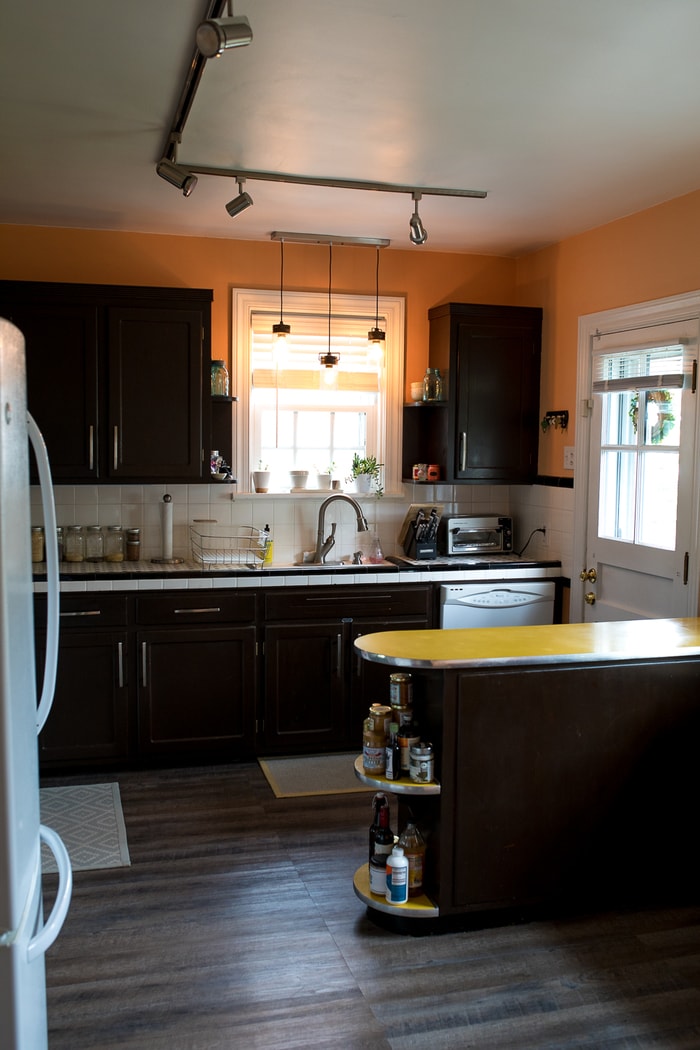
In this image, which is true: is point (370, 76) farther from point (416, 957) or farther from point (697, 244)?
point (416, 957)

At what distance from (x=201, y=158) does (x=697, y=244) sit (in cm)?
214

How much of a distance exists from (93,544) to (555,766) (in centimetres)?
286

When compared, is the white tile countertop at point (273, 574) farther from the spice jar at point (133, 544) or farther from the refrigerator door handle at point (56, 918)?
the refrigerator door handle at point (56, 918)

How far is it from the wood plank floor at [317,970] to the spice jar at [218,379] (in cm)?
237

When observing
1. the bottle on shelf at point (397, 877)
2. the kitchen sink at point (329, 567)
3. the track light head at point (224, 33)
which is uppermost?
the track light head at point (224, 33)

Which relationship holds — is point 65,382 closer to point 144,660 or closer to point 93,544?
point 93,544

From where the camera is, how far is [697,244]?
409 cm

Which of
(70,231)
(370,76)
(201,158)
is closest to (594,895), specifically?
(370,76)

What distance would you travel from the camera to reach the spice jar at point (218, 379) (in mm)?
5055

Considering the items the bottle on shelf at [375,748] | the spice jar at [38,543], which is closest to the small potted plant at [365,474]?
the spice jar at [38,543]

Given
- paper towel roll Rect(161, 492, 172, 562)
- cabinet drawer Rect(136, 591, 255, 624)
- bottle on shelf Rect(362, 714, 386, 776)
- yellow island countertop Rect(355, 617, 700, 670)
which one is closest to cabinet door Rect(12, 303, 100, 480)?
paper towel roll Rect(161, 492, 172, 562)

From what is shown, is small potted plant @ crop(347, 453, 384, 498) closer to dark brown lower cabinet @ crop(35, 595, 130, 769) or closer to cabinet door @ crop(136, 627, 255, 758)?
cabinet door @ crop(136, 627, 255, 758)

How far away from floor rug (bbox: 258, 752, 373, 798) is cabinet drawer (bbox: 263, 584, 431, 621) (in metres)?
0.73

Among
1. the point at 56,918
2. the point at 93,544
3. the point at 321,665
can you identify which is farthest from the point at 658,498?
the point at 56,918
